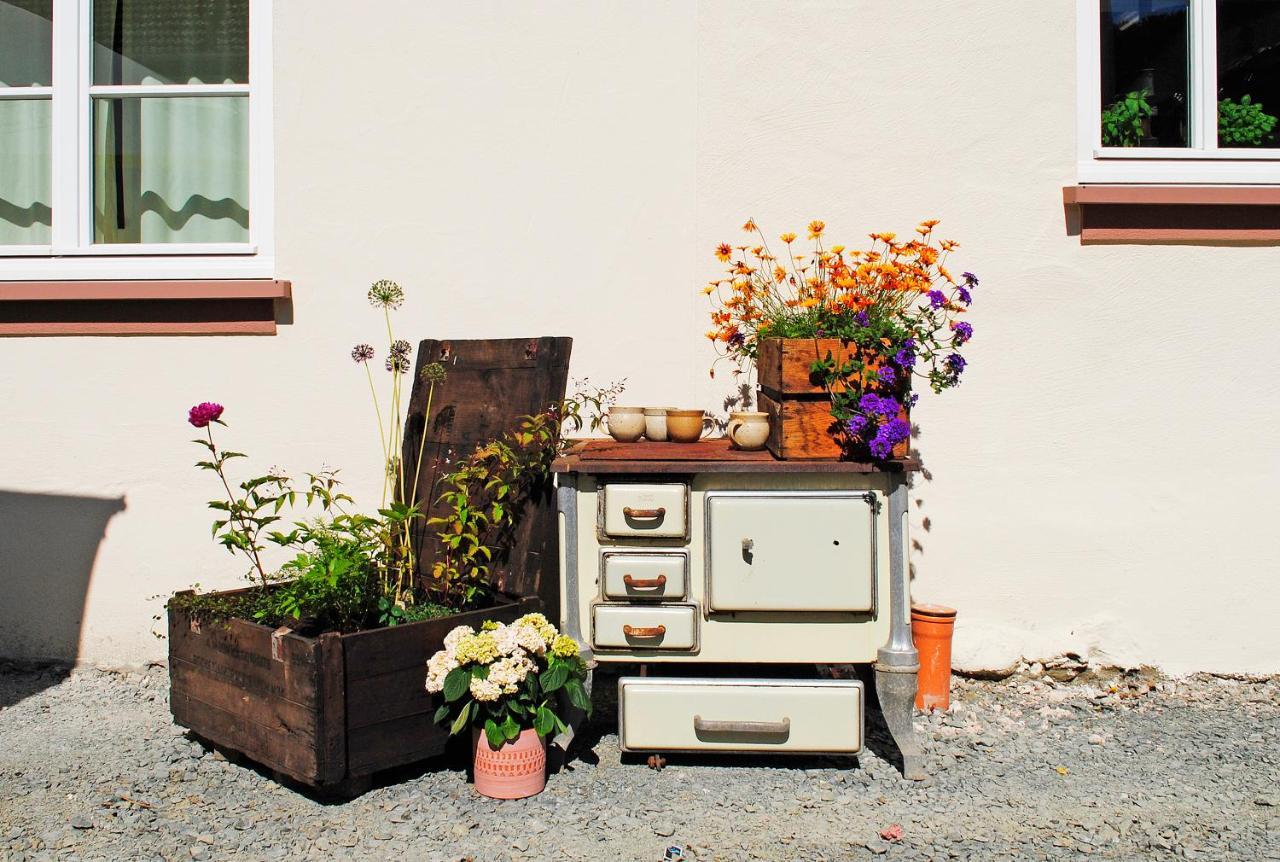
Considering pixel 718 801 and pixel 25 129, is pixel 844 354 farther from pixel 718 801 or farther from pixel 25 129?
pixel 25 129

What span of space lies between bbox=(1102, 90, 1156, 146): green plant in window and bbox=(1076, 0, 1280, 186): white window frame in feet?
0.20

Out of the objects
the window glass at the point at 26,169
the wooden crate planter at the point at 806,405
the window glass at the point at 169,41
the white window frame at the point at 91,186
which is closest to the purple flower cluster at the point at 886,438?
the wooden crate planter at the point at 806,405

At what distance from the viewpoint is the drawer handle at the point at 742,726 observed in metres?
3.14

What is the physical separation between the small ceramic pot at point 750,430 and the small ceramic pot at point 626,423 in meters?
0.37

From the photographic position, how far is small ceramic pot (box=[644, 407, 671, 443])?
3576 millimetres

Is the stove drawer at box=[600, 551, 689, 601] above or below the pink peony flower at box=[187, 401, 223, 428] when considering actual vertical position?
below

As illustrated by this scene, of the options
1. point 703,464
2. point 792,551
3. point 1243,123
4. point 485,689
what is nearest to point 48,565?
point 485,689

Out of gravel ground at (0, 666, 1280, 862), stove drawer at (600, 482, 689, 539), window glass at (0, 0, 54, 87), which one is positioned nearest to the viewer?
gravel ground at (0, 666, 1280, 862)

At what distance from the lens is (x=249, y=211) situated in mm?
4277

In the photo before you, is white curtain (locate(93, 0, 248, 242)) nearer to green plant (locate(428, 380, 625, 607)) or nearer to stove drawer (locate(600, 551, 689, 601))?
green plant (locate(428, 380, 625, 607))

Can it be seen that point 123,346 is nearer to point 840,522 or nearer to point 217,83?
point 217,83

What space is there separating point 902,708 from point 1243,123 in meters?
2.60

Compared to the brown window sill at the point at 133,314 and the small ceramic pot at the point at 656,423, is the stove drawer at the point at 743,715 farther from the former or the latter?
the brown window sill at the point at 133,314

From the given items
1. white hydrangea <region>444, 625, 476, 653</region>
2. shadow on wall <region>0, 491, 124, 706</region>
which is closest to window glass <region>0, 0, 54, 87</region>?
shadow on wall <region>0, 491, 124, 706</region>
